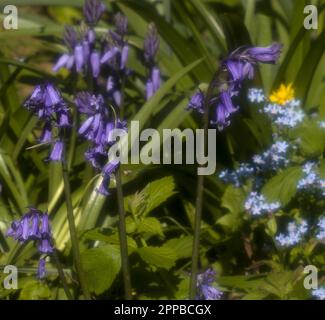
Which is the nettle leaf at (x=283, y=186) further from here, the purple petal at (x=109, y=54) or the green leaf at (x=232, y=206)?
the purple petal at (x=109, y=54)

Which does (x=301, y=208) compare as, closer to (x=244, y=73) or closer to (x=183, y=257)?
(x=183, y=257)

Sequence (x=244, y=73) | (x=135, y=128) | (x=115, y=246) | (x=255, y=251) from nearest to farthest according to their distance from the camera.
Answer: (x=244, y=73), (x=115, y=246), (x=135, y=128), (x=255, y=251)

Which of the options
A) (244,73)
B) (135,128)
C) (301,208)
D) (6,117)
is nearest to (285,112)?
(301,208)

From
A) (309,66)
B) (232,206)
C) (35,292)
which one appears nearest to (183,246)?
(232,206)

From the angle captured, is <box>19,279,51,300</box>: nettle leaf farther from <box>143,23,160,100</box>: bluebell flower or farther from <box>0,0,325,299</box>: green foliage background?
<box>143,23,160,100</box>: bluebell flower

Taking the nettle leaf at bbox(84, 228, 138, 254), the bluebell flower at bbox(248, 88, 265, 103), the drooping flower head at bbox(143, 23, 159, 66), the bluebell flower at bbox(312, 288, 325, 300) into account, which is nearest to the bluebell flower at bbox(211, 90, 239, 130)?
the nettle leaf at bbox(84, 228, 138, 254)
